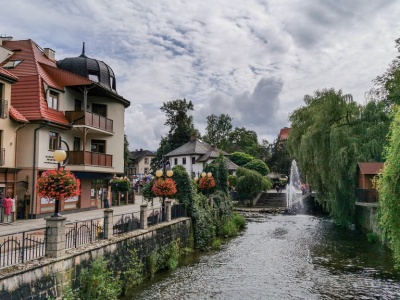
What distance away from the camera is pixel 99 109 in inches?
1131

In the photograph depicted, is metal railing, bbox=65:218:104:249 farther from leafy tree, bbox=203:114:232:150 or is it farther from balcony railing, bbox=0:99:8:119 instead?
leafy tree, bbox=203:114:232:150

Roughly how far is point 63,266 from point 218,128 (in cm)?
8317

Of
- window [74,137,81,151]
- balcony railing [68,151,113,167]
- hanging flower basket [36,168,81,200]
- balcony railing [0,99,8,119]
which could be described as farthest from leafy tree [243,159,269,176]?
hanging flower basket [36,168,81,200]

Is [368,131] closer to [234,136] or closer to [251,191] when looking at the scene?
[251,191]

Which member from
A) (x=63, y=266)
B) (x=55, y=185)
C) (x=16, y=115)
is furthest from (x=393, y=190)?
(x=16, y=115)

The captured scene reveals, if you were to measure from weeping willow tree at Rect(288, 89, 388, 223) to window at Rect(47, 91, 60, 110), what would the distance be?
709 inches

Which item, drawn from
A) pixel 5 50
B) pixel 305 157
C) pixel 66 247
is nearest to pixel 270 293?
pixel 66 247

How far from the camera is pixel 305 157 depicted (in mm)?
28453

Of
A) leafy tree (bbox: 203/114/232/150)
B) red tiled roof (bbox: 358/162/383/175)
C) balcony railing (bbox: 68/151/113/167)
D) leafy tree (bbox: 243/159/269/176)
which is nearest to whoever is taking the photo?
red tiled roof (bbox: 358/162/383/175)

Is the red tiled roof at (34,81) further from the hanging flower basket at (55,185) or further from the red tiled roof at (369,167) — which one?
the red tiled roof at (369,167)

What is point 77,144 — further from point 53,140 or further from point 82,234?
point 82,234

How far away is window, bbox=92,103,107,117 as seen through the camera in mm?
28500

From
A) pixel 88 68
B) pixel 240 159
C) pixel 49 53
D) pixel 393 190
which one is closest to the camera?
pixel 393 190

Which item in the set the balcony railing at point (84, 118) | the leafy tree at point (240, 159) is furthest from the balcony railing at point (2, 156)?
the leafy tree at point (240, 159)
